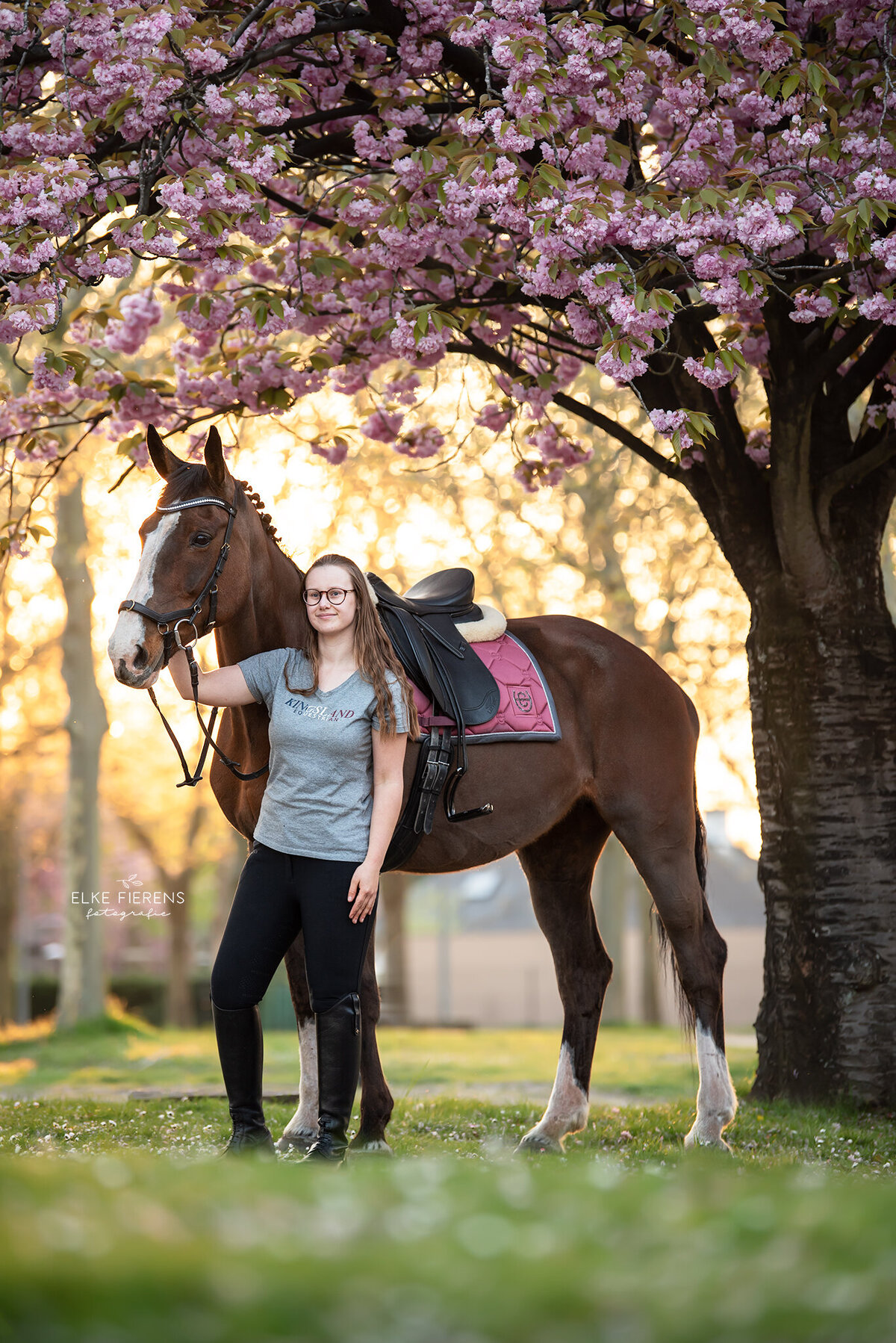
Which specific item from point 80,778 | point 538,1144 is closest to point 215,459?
point 538,1144

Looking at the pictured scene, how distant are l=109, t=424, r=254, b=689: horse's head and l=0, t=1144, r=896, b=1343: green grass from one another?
238 centimetres

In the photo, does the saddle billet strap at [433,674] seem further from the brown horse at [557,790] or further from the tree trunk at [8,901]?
the tree trunk at [8,901]

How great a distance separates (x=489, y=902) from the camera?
70.1m

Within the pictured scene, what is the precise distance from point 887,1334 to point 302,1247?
822mm

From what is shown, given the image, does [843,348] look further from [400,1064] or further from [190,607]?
[400,1064]

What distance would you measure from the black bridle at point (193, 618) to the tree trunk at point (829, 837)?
10.3ft

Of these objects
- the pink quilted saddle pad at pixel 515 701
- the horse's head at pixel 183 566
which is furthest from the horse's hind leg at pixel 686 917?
the horse's head at pixel 183 566

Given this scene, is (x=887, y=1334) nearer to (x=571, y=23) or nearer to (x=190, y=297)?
(x=571, y=23)

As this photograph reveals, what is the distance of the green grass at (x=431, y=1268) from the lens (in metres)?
1.67

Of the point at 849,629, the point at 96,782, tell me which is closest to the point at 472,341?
the point at 849,629

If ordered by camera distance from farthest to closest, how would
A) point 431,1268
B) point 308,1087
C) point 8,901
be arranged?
point 8,901
point 308,1087
point 431,1268

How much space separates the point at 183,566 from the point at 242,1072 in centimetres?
181

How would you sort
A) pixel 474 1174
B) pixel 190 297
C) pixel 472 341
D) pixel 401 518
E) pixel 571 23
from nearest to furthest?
1. pixel 474 1174
2. pixel 571 23
3. pixel 190 297
4. pixel 472 341
5. pixel 401 518

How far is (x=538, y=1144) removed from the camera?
18.4 ft
